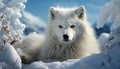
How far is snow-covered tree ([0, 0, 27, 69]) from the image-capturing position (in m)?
6.84

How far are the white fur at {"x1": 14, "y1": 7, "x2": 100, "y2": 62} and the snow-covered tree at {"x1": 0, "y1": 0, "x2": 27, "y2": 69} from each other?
85.9 inches

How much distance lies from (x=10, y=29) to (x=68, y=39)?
2.59 meters

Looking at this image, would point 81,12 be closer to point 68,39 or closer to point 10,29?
point 68,39

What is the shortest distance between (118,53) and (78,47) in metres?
3.45

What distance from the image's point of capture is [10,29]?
286 inches

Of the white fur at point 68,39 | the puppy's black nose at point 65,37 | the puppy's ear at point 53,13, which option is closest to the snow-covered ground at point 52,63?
the puppy's black nose at point 65,37

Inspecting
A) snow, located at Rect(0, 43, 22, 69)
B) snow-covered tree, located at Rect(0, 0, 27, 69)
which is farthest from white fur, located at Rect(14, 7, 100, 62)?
snow, located at Rect(0, 43, 22, 69)

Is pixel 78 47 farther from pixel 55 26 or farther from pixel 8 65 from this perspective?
pixel 8 65

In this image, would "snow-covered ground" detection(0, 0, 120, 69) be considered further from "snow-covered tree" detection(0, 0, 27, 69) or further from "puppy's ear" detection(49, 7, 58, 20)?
"puppy's ear" detection(49, 7, 58, 20)

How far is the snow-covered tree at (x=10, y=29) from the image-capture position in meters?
6.84

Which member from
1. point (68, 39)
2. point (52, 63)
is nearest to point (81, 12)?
point (68, 39)

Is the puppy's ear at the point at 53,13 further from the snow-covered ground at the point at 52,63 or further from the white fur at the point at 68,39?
the snow-covered ground at the point at 52,63

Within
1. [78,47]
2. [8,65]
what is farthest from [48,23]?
[8,65]

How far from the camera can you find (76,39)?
10281 millimetres
